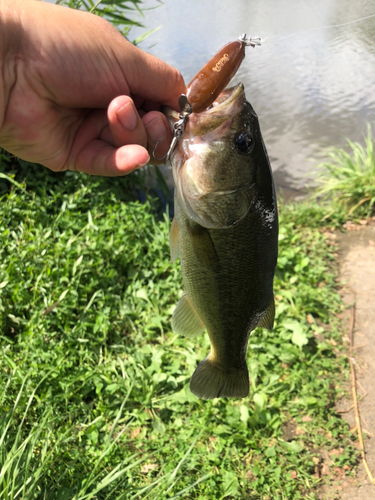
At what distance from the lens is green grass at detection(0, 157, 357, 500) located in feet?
7.88

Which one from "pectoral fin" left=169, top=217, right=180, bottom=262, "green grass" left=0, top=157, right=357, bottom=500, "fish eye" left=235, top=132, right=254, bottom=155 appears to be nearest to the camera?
"fish eye" left=235, top=132, right=254, bottom=155

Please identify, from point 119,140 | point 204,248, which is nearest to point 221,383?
point 204,248

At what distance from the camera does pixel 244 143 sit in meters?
1.39

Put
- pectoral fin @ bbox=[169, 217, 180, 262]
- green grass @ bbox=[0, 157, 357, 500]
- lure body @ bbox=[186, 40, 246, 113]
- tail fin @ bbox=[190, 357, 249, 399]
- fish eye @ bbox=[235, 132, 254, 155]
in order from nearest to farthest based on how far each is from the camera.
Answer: lure body @ bbox=[186, 40, 246, 113], fish eye @ bbox=[235, 132, 254, 155], pectoral fin @ bbox=[169, 217, 180, 262], tail fin @ bbox=[190, 357, 249, 399], green grass @ bbox=[0, 157, 357, 500]

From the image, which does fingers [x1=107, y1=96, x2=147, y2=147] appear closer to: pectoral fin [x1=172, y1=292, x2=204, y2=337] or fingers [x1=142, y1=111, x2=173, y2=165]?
fingers [x1=142, y1=111, x2=173, y2=165]

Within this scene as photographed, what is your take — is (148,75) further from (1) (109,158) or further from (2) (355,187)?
(2) (355,187)

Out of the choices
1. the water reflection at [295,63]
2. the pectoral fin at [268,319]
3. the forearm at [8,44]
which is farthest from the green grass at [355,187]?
the forearm at [8,44]

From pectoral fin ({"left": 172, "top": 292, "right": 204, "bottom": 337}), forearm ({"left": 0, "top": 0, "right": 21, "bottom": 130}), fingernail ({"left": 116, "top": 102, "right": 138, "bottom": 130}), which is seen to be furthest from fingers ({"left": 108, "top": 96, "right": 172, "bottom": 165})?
pectoral fin ({"left": 172, "top": 292, "right": 204, "bottom": 337})

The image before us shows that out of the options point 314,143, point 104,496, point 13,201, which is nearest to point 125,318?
point 104,496

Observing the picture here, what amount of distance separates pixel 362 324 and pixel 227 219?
123 inches

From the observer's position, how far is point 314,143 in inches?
278

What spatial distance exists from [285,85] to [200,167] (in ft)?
23.8

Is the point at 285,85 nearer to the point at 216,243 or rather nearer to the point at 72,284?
the point at 72,284

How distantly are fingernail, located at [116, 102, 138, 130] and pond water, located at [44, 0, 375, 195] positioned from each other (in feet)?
15.6
